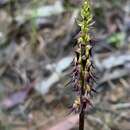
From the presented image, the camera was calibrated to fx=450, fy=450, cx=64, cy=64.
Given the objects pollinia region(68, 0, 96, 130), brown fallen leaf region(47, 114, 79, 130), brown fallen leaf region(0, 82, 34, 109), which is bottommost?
pollinia region(68, 0, 96, 130)

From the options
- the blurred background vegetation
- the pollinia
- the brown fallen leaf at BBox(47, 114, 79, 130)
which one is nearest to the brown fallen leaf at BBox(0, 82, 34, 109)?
the blurred background vegetation

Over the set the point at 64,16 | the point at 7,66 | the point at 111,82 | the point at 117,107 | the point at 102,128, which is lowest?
the point at 102,128

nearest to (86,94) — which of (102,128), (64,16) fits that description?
(102,128)

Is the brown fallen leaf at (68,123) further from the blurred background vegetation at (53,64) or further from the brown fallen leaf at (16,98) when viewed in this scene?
the brown fallen leaf at (16,98)

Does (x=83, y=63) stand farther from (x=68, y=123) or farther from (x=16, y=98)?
(x=16, y=98)

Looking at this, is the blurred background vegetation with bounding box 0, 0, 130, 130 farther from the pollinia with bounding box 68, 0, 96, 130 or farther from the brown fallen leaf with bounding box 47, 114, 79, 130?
the pollinia with bounding box 68, 0, 96, 130

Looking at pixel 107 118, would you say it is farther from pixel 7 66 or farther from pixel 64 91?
pixel 7 66

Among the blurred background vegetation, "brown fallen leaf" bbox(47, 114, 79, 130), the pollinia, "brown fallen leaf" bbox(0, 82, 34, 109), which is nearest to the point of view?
the pollinia

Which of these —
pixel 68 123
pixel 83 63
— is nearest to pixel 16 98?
pixel 68 123
